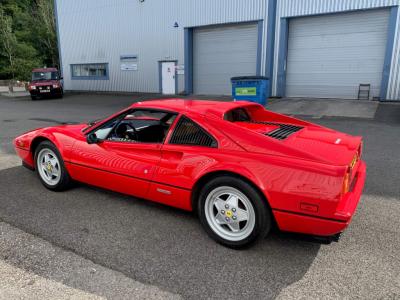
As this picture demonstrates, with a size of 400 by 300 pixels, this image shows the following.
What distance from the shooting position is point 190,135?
10.8 ft

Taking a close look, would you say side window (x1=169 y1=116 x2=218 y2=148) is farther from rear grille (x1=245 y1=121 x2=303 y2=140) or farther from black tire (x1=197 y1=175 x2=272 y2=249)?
rear grille (x1=245 y1=121 x2=303 y2=140)

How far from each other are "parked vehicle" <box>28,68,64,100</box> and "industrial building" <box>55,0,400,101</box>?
3.70 meters

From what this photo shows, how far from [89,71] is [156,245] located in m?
25.0

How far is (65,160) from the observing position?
13.7 feet

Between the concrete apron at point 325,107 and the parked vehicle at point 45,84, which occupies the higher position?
the parked vehicle at point 45,84

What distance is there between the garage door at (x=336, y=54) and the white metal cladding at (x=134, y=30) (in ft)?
5.71

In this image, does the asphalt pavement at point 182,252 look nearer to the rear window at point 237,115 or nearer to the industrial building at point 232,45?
the rear window at point 237,115

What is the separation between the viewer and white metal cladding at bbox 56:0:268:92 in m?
18.2

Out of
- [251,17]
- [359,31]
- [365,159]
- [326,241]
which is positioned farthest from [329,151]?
[251,17]

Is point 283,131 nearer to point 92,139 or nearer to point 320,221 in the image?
point 320,221

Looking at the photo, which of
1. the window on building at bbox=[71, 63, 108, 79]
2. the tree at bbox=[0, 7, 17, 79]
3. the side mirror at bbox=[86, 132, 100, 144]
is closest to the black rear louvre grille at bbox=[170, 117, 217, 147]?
the side mirror at bbox=[86, 132, 100, 144]

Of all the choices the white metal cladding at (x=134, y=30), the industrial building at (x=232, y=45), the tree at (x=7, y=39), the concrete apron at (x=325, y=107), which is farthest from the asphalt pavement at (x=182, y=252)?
the tree at (x=7, y=39)

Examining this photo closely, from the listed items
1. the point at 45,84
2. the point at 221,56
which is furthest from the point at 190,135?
the point at 45,84

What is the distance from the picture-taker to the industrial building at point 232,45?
573 inches
